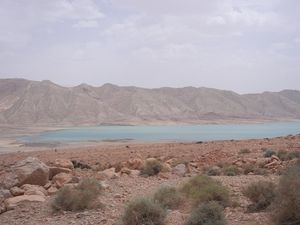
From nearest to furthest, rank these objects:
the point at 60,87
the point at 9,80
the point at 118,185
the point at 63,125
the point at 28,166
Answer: the point at 118,185 → the point at 28,166 → the point at 63,125 → the point at 60,87 → the point at 9,80

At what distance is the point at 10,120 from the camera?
450 ft

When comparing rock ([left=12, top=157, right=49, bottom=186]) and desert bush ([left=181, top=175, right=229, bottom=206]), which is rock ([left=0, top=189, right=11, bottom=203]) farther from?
desert bush ([left=181, top=175, right=229, bottom=206])

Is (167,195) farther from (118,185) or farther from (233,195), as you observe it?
(118,185)

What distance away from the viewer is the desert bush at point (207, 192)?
10.7 m

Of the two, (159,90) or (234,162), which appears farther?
(159,90)

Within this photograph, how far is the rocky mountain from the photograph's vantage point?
14600 cm

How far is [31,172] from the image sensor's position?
14898 millimetres

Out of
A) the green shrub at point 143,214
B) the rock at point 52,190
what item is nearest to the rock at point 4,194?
the rock at point 52,190

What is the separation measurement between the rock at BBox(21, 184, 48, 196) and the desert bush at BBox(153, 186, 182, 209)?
152 inches

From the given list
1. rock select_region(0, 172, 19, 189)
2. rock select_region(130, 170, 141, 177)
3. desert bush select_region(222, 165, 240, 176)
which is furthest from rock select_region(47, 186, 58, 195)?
desert bush select_region(222, 165, 240, 176)

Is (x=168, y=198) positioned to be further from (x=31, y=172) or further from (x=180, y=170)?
(x=180, y=170)

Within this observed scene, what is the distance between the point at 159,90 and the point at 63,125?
225 ft

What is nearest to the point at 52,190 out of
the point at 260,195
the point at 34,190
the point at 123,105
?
the point at 34,190

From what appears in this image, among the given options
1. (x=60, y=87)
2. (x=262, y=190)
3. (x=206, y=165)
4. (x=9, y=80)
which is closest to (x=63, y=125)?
(x=60, y=87)
